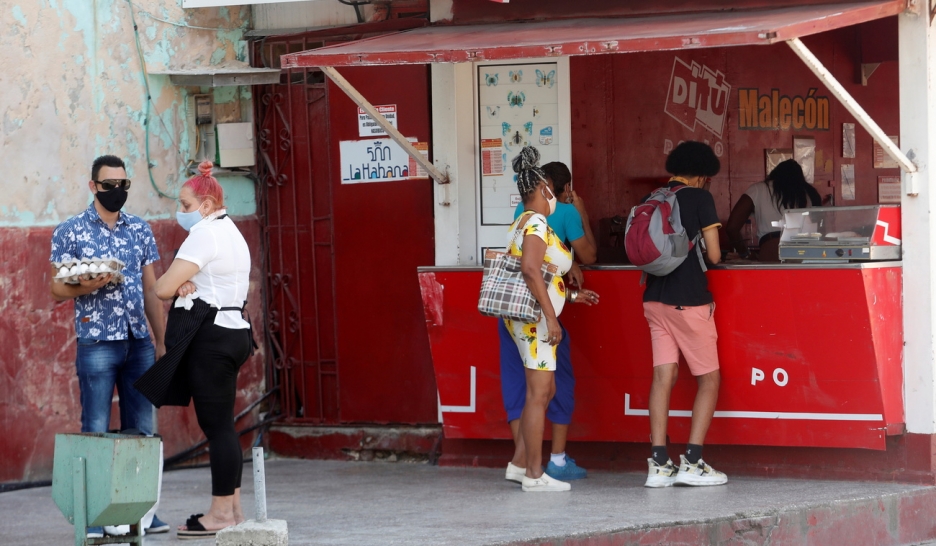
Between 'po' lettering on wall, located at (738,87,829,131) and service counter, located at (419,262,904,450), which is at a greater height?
'po' lettering on wall, located at (738,87,829,131)

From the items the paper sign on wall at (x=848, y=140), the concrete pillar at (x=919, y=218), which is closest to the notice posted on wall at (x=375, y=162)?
the concrete pillar at (x=919, y=218)

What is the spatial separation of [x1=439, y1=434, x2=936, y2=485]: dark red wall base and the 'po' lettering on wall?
2651 millimetres

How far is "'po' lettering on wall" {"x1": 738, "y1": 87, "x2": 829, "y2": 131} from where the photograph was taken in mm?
8867

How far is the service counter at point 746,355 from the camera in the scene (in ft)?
22.2

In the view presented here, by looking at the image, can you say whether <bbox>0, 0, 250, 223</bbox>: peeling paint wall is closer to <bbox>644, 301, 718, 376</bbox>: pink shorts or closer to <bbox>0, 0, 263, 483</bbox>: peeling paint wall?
<bbox>0, 0, 263, 483</bbox>: peeling paint wall

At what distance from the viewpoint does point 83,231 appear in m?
5.99

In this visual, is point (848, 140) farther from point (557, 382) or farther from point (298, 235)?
point (298, 235)

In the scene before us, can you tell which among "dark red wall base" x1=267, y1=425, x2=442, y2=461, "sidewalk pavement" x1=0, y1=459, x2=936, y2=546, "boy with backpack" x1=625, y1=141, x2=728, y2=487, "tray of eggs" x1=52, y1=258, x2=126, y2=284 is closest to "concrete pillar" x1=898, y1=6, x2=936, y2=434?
"sidewalk pavement" x1=0, y1=459, x2=936, y2=546

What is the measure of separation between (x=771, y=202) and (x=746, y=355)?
172 cm

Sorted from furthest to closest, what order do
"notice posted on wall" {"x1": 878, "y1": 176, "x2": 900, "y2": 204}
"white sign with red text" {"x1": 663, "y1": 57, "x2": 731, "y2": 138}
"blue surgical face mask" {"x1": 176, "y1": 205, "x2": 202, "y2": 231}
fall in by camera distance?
1. "notice posted on wall" {"x1": 878, "y1": 176, "x2": 900, "y2": 204}
2. "white sign with red text" {"x1": 663, "y1": 57, "x2": 731, "y2": 138}
3. "blue surgical face mask" {"x1": 176, "y1": 205, "x2": 202, "y2": 231}

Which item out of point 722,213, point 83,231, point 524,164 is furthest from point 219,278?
point 722,213

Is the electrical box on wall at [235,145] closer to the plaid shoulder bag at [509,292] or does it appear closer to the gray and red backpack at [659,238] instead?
the plaid shoulder bag at [509,292]

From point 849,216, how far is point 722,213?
196 centimetres

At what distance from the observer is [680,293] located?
6809 mm
